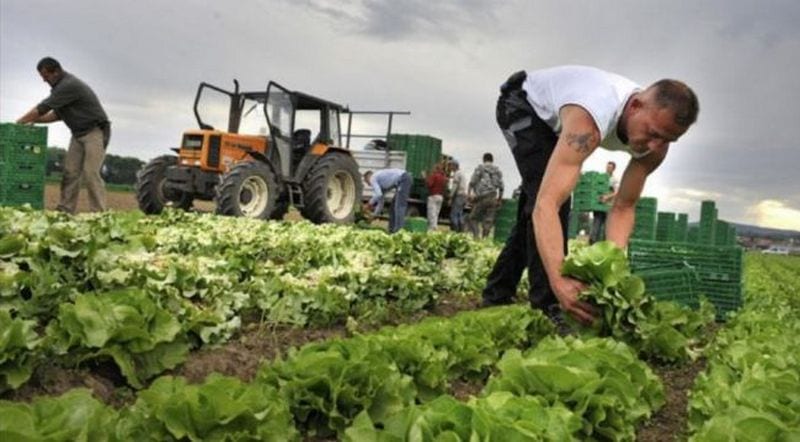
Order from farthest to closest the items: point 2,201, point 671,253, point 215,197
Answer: point 215,197 < point 2,201 < point 671,253

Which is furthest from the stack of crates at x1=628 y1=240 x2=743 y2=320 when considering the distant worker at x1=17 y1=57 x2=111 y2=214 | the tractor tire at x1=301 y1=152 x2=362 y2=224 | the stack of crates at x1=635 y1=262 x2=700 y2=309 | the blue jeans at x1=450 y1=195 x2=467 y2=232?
the blue jeans at x1=450 y1=195 x2=467 y2=232

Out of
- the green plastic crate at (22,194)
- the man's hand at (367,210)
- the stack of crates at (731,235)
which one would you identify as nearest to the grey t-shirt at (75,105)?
the green plastic crate at (22,194)

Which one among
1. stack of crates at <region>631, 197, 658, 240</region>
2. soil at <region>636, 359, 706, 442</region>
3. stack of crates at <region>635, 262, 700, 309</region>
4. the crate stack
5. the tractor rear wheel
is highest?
the crate stack

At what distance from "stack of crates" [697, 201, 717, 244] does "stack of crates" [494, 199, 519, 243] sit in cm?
1108

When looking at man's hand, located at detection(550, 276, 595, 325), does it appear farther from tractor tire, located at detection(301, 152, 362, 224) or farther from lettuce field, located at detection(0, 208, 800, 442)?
tractor tire, located at detection(301, 152, 362, 224)

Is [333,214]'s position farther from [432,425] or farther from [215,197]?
[432,425]

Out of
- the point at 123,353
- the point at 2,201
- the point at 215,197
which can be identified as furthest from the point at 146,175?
the point at 123,353

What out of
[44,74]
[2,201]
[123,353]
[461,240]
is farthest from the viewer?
[2,201]

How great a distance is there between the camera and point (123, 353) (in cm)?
320

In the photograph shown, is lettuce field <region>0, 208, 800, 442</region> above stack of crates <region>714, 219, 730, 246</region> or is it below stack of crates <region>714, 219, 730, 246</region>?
below

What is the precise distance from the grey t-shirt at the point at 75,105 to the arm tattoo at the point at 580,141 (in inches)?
302

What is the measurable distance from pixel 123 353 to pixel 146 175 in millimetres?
10382

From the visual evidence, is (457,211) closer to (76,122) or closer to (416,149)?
(416,149)

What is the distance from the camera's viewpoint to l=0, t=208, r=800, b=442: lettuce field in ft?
7.07
